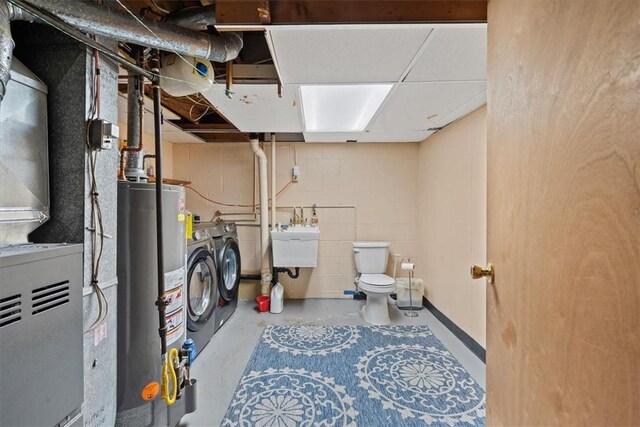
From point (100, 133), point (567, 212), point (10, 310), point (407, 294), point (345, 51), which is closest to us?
point (567, 212)

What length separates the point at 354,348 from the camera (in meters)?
2.28

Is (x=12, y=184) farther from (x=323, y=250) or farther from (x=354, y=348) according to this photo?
(x=323, y=250)

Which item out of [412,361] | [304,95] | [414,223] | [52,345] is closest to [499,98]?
[304,95]

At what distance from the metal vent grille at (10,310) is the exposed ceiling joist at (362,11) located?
1296 millimetres

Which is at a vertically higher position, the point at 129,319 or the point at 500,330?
the point at 500,330

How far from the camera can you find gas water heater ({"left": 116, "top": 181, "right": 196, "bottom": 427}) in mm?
1274

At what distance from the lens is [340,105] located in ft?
7.04

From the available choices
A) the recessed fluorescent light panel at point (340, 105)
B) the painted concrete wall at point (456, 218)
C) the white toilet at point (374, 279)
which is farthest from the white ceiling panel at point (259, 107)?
the white toilet at point (374, 279)

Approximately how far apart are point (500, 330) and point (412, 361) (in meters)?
1.42

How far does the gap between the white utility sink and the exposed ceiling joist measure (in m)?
2.10

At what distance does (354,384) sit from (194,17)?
2320mm

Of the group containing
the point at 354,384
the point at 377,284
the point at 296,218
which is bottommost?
the point at 354,384

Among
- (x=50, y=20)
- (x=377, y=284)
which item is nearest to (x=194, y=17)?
(x=50, y=20)

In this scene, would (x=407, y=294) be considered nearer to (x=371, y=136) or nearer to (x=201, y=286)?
(x=371, y=136)
